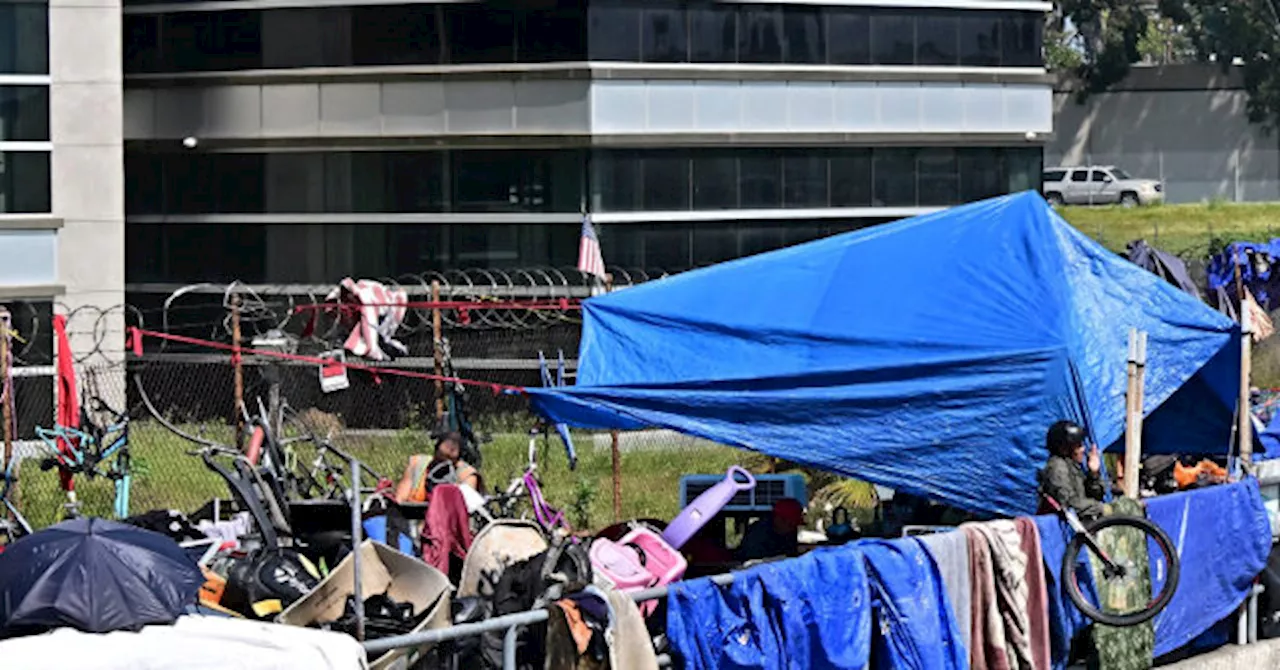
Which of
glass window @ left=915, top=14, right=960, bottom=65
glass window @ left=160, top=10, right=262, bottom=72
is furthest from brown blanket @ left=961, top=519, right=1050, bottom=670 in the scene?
glass window @ left=915, top=14, right=960, bottom=65

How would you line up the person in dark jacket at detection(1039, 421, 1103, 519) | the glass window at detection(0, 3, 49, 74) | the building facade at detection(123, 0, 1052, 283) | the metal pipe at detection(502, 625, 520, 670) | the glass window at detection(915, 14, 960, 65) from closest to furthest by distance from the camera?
the metal pipe at detection(502, 625, 520, 670), the person in dark jacket at detection(1039, 421, 1103, 519), the glass window at detection(0, 3, 49, 74), the building facade at detection(123, 0, 1052, 283), the glass window at detection(915, 14, 960, 65)

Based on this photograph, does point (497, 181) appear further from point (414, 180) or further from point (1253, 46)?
point (1253, 46)

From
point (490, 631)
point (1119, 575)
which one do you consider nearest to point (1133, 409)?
point (1119, 575)

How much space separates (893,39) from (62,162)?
1058 cm

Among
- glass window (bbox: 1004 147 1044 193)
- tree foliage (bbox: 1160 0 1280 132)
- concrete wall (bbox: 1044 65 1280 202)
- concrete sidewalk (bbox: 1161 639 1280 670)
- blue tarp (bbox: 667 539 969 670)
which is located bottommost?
concrete sidewalk (bbox: 1161 639 1280 670)

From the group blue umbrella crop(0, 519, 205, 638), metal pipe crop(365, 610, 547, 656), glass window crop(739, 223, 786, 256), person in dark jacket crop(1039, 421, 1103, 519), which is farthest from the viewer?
glass window crop(739, 223, 786, 256)

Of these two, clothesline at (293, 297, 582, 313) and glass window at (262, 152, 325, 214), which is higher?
glass window at (262, 152, 325, 214)

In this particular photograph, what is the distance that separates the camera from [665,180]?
2922 cm

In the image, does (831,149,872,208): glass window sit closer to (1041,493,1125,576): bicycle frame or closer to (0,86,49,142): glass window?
(0,86,49,142): glass window

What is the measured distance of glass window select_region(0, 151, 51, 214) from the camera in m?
26.3

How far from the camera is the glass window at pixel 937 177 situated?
31344 millimetres

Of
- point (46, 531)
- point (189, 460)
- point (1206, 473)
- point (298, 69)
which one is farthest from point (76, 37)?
point (46, 531)

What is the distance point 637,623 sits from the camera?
→ 36.1 feet

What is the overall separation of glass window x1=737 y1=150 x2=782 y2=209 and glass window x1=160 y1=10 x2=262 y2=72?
20.0ft
